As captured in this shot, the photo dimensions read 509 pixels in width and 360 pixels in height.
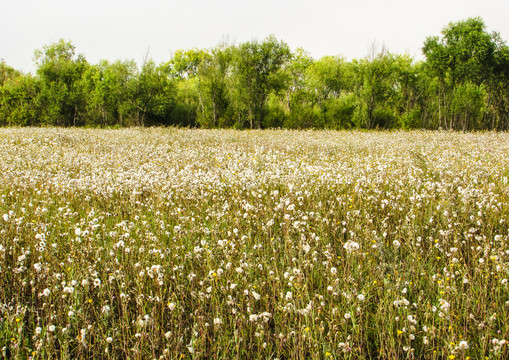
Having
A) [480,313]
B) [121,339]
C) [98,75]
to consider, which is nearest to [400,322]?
[480,313]

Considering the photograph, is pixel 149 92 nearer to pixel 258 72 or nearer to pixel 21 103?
pixel 258 72

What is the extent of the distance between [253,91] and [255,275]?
131ft

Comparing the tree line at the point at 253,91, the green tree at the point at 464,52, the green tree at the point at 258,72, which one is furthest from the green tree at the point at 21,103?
the green tree at the point at 464,52

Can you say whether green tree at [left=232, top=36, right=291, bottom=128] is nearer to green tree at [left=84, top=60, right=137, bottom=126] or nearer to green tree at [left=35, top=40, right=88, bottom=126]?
green tree at [left=84, top=60, right=137, bottom=126]

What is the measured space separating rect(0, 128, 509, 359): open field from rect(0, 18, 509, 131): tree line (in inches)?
1348

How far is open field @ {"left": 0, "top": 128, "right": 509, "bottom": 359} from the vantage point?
94.3 inches

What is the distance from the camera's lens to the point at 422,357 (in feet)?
8.05

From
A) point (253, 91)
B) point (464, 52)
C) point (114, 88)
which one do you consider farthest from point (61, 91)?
point (464, 52)

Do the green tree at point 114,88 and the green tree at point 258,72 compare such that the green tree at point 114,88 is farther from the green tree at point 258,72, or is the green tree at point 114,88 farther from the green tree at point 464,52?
the green tree at point 464,52

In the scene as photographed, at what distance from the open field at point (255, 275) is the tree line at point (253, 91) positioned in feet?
112

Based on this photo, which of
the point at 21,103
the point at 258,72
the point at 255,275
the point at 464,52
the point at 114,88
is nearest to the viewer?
the point at 255,275

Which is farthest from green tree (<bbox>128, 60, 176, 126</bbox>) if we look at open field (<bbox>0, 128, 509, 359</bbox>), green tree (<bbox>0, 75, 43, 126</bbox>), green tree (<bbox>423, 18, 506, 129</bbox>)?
open field (<bbox>0, 128, 509, 359</bbox>)

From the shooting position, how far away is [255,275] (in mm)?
3381

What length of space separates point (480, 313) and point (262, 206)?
10.7ft
